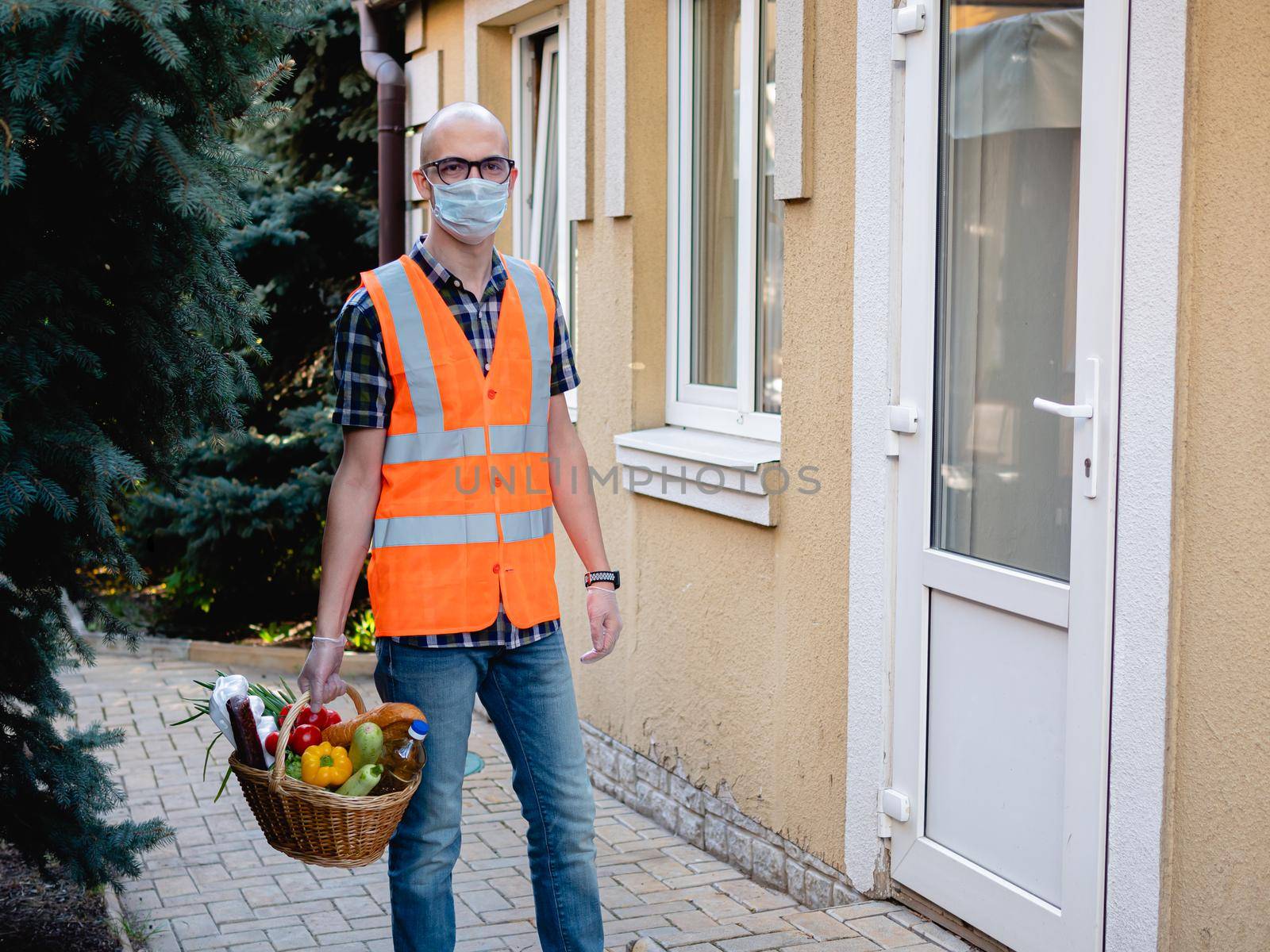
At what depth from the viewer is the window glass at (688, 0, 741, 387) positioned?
18.0ft

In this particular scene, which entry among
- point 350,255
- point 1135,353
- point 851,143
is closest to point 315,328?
point 350,255

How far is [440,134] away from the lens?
335 centimetres

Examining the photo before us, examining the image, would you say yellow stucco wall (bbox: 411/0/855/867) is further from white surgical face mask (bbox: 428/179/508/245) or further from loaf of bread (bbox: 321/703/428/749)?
loaf of bread (bbox: 321/703/428/749)

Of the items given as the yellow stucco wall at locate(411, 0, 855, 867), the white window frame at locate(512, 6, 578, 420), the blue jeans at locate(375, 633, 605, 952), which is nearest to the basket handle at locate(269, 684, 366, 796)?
the blue jeans at locate(375, 633, 605, 952)

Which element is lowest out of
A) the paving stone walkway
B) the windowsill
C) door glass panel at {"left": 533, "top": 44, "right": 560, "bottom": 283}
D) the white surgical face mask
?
the paving stone walkway

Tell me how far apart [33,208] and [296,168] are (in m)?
7.52

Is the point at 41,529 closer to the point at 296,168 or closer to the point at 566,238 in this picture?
the point at 566,238

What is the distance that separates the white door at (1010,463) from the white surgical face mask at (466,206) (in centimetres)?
138

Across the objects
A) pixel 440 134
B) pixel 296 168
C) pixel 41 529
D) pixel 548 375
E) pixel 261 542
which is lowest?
pixel 261 542

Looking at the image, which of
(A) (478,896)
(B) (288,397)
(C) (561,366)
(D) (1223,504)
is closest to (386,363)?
(C) (561,366)

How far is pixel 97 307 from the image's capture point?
11.7ft

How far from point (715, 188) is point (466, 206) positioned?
246 centimetres

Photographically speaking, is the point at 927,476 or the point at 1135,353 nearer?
the point at 1135,353

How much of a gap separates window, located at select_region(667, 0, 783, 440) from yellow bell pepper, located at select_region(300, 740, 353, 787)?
97.5 inches
